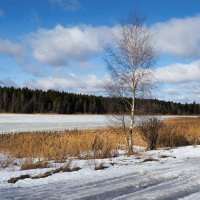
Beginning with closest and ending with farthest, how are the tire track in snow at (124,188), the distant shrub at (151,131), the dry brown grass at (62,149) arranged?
the tire track in snow at (124,188) < the dry brown grass at (62,149) < the distant shrub at (151,131)

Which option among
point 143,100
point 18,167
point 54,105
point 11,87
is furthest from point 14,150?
point 11,87

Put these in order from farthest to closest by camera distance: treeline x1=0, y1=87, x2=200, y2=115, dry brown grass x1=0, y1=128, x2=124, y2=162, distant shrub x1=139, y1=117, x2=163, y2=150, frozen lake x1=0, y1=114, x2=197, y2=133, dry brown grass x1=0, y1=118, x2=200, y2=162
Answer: treeline x1=0, y1=87, x2=200, y2=115
frozen lake x1=0, y1=114, x2=197, y2=133
distant shrub x1=139, y1=117, x2=163, y2=150
dry brown grass x1=0, y1=118, x2=200, y2=162
dry brown grass x1=0, y1=128, x2=124, y2=162

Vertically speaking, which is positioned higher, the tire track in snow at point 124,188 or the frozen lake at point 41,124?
the frozen lake at point 41,124

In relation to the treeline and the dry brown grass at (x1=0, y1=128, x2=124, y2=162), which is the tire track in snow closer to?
the dry brown grass at (x1=0, y1=128, x2=124, y2=162)

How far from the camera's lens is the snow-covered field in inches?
289

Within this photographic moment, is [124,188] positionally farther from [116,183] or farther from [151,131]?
[151,131]

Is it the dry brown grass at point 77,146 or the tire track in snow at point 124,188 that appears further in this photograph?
the dry brown grass at point 77,146

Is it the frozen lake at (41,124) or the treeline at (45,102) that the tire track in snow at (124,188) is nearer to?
the frozen lake at (41,124)

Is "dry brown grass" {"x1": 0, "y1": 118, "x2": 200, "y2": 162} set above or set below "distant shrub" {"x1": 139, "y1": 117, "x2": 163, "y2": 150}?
below

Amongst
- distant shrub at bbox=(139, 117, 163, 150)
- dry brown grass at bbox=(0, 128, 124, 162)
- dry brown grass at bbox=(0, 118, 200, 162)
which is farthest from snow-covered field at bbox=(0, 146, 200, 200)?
distant shrub at bbox=(139, 117, 163, 150)

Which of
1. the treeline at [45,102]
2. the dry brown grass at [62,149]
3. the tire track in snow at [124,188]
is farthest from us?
the treeline at [45,102]

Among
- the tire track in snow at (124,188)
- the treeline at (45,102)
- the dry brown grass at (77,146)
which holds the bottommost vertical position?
Answer: the tire track in snow at (124,188)

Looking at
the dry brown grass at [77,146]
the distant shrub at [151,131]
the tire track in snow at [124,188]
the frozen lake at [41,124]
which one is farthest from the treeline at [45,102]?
the tire track in snow at [124,188]

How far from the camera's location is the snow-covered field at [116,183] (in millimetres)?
7352
